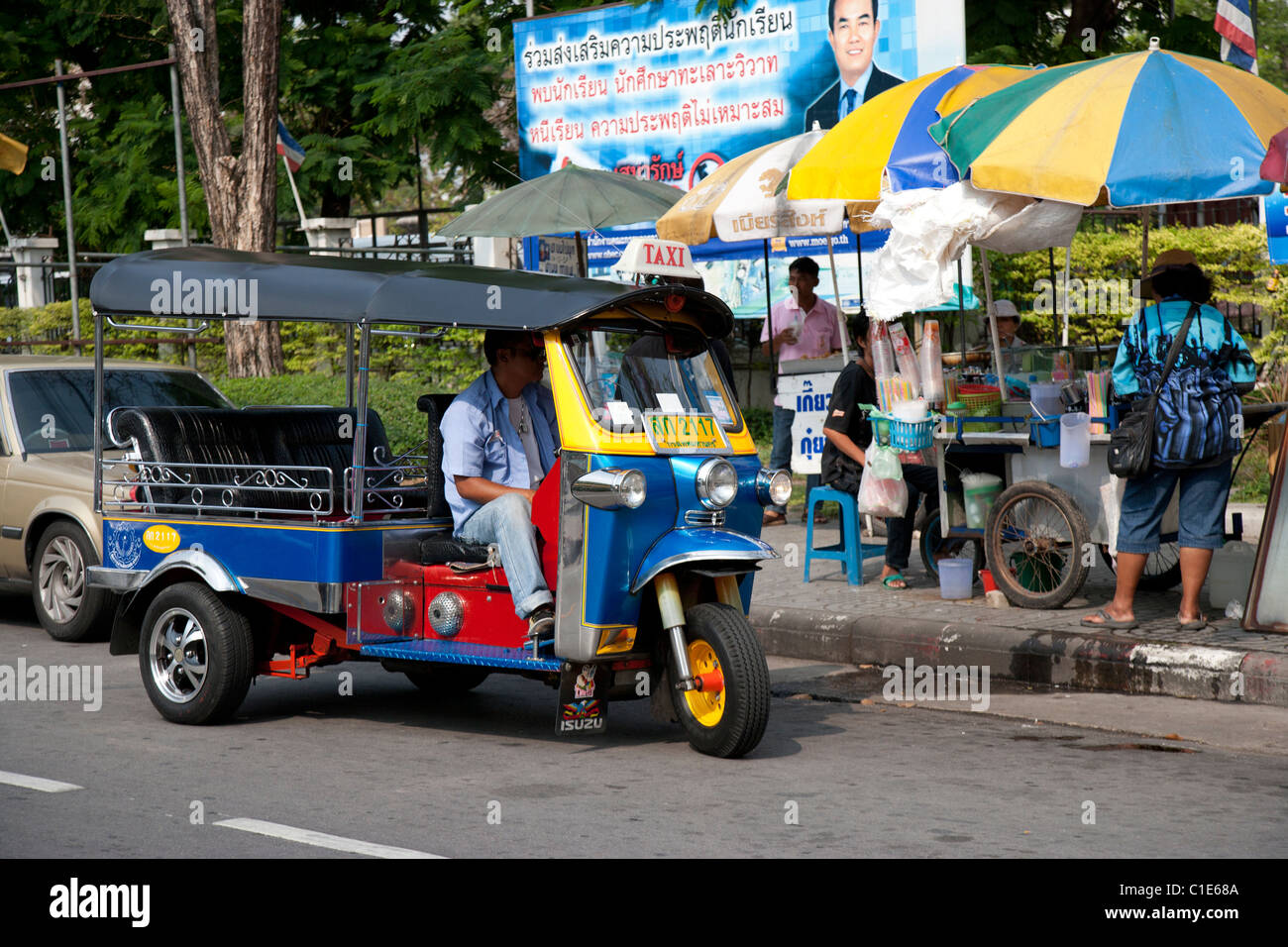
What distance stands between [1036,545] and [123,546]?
5092 millimetres

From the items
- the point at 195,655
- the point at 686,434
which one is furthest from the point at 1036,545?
the point at 195,655

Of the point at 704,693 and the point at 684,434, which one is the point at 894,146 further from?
the point at 704,693

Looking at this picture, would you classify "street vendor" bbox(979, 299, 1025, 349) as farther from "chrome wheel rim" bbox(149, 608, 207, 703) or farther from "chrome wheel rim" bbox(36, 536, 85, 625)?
"chrome wheel rim" bbox(149, 608, 207, 703)

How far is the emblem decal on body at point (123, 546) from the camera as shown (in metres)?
7.31

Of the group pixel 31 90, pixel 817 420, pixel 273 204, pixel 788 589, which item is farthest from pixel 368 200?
pixel 788 589

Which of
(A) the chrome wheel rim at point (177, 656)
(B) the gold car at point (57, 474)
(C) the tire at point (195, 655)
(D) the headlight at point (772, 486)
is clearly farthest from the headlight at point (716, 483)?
(B) the gold car at point (57, 474)

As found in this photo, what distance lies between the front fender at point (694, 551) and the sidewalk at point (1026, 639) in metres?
2.44

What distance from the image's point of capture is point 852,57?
1494 centimetres

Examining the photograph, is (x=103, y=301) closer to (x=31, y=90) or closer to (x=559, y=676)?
(x=559, y=676)

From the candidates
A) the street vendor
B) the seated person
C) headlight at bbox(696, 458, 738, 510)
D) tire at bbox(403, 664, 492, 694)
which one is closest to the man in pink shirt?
the street vendor

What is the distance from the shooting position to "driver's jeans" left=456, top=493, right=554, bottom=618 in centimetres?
633

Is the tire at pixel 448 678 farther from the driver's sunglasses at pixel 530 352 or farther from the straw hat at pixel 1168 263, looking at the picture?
the straw hat at pixel 1168 263

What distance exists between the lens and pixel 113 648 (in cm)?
734

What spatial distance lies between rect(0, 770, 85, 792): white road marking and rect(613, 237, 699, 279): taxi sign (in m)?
6.01
